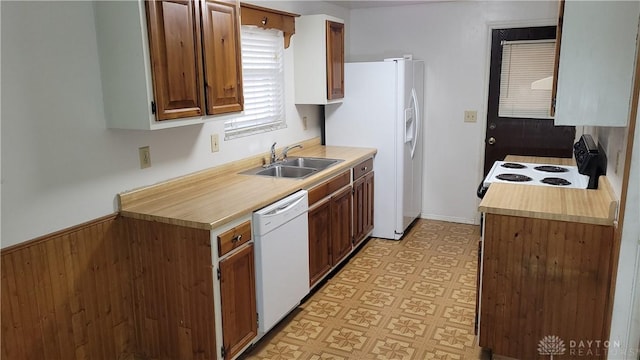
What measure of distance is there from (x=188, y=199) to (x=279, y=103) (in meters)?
1.57

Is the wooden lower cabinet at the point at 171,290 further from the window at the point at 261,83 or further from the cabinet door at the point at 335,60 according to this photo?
the cabinet door at the point at 335,60

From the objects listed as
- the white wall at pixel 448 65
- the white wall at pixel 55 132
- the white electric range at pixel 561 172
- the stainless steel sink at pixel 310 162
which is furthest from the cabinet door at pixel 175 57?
the white wall at pixel 448 65

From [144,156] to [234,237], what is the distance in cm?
70

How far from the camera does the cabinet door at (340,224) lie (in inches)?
143

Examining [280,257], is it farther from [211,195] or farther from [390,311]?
[390,311]

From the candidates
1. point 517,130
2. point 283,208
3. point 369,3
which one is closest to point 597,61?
point 283,208

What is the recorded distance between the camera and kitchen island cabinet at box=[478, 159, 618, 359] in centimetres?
229

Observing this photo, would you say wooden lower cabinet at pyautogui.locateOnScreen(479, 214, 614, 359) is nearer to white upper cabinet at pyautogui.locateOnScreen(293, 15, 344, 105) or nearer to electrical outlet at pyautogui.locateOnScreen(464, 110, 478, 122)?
white upper cabinet at pyautogui.locateOnScreen(293, 15, 344, 105)

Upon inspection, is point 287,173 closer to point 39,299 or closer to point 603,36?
point 39,299

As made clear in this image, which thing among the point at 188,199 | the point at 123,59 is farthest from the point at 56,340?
the point at 123,59

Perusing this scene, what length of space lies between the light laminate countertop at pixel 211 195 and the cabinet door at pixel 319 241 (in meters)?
0.22

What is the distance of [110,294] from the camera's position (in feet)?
8.15

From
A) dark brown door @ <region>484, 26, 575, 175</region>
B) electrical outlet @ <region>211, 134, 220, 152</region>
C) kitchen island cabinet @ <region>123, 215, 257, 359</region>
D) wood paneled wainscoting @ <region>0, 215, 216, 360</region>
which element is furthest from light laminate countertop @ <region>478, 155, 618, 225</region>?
dark brown door @ <region>484, 26, 575, 175</region>

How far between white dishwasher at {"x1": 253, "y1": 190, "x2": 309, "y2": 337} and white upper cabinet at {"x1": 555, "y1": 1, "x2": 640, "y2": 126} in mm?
1553
